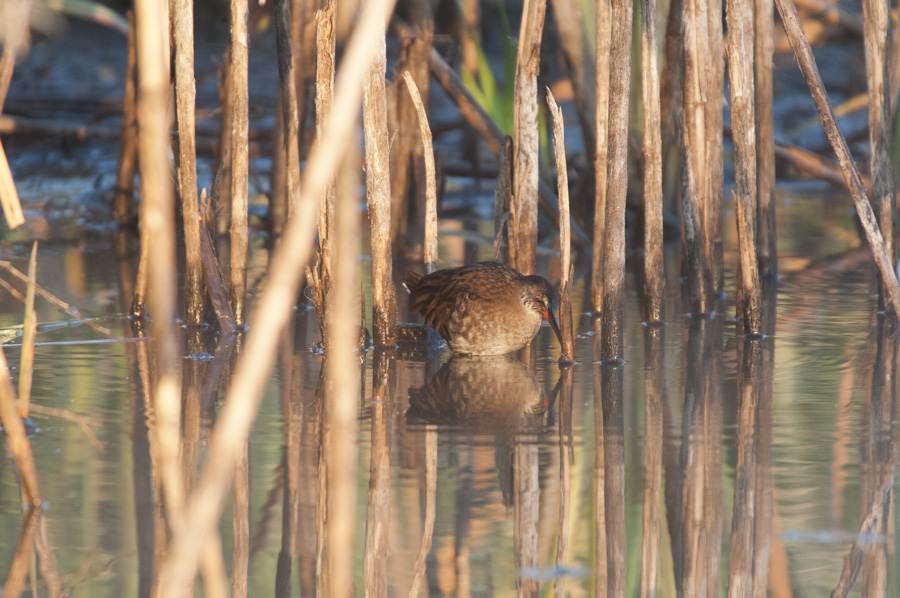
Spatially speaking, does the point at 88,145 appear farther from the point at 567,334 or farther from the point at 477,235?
the point at 567,334

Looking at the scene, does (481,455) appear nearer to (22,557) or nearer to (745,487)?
(745,487)

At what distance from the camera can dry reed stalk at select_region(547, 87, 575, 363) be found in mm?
4707

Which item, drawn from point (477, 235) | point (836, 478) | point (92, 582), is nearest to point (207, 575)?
point (92, 582)

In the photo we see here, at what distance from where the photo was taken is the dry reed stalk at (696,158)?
5.42m

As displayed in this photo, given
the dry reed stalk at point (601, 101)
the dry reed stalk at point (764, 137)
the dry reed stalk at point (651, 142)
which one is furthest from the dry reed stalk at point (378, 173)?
the dry reed stalk at point (764, 137)

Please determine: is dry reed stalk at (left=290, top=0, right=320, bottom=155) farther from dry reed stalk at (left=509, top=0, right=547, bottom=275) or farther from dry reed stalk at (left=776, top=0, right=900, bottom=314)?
dry reed stalk at (left=776, top=0, right=900, bottom=314)

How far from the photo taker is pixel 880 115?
215 inches

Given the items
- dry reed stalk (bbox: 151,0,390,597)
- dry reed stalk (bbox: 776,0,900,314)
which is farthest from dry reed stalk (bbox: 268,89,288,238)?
dry reed stalk (bbox: 151,0,390,597)

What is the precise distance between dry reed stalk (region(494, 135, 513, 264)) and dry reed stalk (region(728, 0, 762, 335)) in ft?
3.63

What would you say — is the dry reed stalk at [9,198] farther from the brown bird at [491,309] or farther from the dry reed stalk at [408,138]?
the dry reed stalk at [408,138]

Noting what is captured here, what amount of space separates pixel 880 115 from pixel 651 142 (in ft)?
3.91

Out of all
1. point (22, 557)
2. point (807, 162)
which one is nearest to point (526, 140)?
point (22, 557)

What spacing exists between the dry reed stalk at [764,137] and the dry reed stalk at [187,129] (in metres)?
2.84

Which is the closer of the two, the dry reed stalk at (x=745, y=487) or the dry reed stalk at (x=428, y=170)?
the dry reed stalk at (x=745, y=487)
